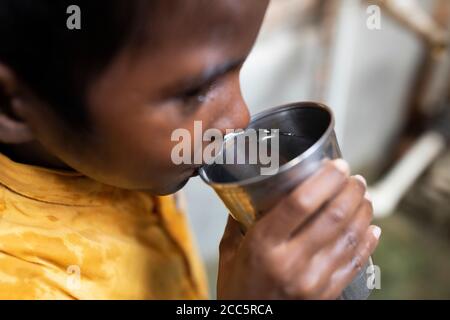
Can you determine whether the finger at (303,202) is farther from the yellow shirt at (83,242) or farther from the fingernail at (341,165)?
the yellow shirt at (83,242)

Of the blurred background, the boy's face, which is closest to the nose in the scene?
the boy's face

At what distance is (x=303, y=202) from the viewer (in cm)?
41

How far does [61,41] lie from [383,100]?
1.33 meters

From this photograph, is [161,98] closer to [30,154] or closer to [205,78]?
[205,78]

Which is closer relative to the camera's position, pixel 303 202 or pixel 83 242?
pixel 303 202

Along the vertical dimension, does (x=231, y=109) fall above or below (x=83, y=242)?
above

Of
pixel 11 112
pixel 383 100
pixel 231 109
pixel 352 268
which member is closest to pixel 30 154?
pixel 11 112

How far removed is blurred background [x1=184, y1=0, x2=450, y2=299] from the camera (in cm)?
119

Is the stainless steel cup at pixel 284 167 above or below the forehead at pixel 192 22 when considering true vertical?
below

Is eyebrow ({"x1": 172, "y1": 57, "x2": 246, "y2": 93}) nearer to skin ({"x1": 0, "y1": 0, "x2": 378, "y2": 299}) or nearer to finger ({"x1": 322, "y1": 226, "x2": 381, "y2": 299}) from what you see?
skin ({"x1": 0, "y1": 0, "x2": 378, "y2": 299})

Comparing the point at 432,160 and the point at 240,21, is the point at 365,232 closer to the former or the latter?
the point at 240,21

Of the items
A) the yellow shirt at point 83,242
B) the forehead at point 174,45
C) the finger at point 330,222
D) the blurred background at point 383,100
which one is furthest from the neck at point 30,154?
the blurred background at point 383,100

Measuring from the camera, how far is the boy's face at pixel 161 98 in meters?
0.39

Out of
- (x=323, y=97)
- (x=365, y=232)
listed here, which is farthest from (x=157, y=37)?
(x=323, y=97)
